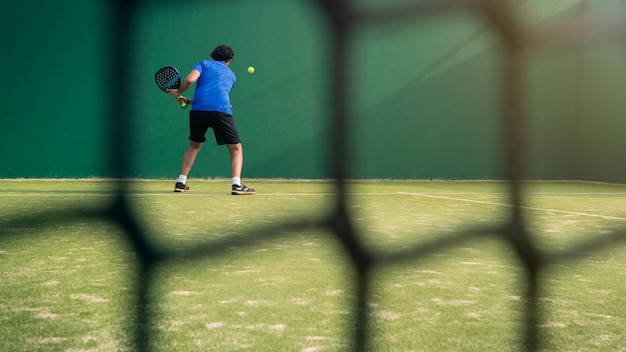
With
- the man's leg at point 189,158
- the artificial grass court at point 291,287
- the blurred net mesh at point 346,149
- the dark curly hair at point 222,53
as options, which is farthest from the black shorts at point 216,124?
the blurred net mesh at point 346,149

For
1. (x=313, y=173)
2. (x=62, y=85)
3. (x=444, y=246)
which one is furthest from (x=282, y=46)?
(x=444, y=246)

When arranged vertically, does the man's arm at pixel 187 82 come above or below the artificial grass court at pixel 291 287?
above

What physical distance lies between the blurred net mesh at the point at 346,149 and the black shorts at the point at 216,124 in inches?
61.8

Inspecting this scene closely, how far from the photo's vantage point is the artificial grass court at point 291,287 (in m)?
0.96

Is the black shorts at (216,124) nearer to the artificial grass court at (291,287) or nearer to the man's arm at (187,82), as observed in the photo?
the man's arm at (187,82)

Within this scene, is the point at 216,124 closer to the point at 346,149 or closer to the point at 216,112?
the point at 216,112

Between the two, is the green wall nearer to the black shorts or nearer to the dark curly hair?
the black shorts

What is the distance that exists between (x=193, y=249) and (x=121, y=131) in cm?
53

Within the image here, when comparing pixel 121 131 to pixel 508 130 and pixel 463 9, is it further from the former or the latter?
pixel 508 130

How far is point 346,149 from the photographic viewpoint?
1.39 m

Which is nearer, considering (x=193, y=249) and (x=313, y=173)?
(x=193, y=249)

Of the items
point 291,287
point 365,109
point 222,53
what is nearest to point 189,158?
point 222,53

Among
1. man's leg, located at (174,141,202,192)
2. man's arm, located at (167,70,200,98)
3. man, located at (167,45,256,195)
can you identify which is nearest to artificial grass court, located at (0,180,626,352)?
man's arm, located at (167,70,200,98)

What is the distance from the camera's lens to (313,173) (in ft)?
17.7
